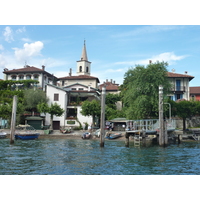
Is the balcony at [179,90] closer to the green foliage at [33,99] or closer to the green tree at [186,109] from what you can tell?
the green tree at [186,109]

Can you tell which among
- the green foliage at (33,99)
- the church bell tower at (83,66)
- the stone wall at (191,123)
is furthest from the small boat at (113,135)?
the church bell tower at (83,66)

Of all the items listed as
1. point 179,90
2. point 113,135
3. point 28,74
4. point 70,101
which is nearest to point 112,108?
point 70,101

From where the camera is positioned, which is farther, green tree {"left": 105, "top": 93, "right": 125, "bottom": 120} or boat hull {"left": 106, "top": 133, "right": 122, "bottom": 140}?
green tree {"left": 105, "top": 93, "right": 125, "bottom": 120}

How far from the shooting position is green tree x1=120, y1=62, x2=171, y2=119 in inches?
1350

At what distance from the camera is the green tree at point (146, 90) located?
112 ft

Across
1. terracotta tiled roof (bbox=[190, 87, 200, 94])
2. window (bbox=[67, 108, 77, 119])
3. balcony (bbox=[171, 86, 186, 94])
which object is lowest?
window (bbox=[67, 108, 77, 119])

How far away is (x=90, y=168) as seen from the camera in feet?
43.7

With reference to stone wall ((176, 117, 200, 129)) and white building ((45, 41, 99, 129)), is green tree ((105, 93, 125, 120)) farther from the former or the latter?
stone wall ((176, 117, 200, 129))

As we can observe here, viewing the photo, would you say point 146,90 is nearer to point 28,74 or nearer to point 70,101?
point 70,101

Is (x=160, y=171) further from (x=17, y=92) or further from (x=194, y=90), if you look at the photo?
(x=194, y=90)

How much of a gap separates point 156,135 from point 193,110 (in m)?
12.7

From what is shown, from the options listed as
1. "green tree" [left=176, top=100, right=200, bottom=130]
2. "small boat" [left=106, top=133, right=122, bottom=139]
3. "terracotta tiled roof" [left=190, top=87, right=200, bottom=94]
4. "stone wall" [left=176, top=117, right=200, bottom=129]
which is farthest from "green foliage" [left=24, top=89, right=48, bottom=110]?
"terracotta tiled roof" [left=190, top=87, right=200, bottom=94]

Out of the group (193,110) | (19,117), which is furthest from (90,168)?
(19,117)

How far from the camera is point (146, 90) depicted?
35031 mm
